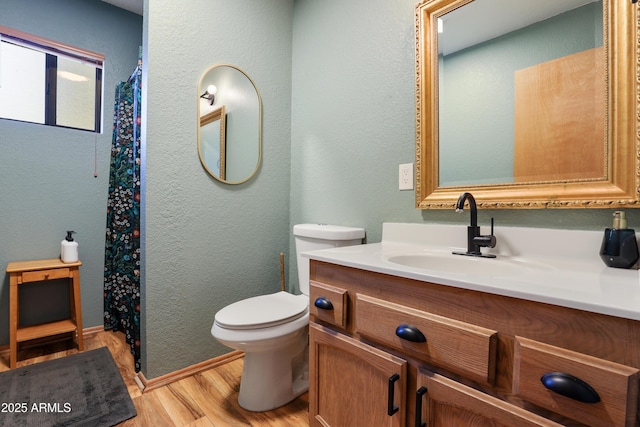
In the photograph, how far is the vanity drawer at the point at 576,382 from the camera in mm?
489

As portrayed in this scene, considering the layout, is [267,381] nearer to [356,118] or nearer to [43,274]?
[356,118]

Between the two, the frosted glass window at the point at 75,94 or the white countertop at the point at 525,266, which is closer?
the white countertop at the point at 525,266

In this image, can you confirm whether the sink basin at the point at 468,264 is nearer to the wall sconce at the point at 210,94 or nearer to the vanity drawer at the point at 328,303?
the vanity drawer at the point at 328,303

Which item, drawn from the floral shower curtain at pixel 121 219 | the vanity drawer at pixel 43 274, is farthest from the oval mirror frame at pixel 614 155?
the vanity drawer at pixel 43 274

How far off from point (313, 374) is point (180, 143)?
1.31 m

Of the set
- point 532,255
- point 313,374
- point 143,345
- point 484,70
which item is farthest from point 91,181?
point 532,255

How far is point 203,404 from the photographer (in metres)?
1.42

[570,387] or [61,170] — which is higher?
[61,170]

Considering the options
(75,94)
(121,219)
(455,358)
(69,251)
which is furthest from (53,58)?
(455,358)

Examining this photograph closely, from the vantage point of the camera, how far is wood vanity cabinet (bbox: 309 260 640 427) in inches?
20.4

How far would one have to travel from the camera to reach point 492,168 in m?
1.17

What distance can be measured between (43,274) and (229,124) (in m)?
1.47

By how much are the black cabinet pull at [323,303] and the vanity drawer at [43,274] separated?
5.97 feet

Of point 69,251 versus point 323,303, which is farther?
point 69,251
